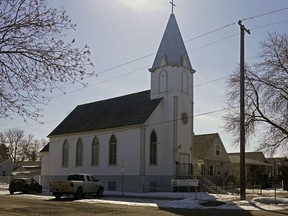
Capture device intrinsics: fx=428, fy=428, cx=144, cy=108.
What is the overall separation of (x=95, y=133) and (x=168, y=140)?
27.4 ft

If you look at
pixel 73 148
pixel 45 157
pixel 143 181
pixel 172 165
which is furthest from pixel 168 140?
pixel 45 157

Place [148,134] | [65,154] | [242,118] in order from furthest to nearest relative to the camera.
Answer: [65,154] → [148,134] → [242,118]

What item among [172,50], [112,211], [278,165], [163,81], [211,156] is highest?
[172,50]

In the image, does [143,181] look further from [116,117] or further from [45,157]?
[45,157]

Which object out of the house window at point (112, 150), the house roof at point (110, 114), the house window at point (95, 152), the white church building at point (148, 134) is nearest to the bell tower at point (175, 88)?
the white church building at point (148, 134)

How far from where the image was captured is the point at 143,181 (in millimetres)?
39781

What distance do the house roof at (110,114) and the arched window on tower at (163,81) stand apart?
1.42m

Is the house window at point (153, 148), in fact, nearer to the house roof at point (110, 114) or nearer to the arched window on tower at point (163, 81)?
the house roof at point (110, 114)

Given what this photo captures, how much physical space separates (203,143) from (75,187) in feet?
94.6

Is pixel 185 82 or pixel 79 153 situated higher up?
pixel 185 82

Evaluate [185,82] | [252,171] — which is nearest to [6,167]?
[252,171]

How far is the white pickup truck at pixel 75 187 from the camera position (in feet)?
104

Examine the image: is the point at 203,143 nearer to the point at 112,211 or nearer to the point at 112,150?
→ the point at 112,150

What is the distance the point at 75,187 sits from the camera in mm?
31609
